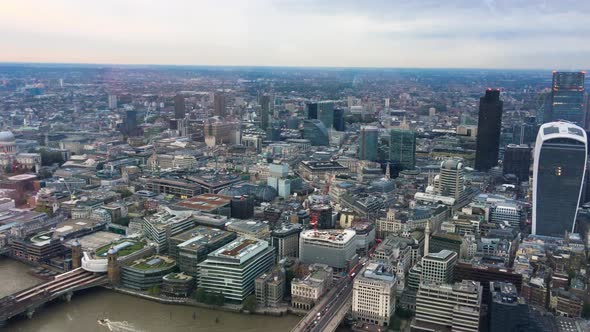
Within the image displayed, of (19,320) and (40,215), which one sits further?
(40,215)

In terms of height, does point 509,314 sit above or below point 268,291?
above

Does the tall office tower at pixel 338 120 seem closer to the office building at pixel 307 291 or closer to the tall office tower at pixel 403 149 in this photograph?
the tall office tower at pixel 403 149

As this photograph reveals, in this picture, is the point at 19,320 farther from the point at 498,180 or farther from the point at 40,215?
the point at 498,180

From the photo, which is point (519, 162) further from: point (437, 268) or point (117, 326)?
point (117, 326)

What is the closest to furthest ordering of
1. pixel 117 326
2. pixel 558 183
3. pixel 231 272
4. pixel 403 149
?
pixel 117 326 → pixel 231 272 → pixel 558 183 → pixel 403 149

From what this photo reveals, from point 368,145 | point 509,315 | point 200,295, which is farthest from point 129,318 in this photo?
point 368,145

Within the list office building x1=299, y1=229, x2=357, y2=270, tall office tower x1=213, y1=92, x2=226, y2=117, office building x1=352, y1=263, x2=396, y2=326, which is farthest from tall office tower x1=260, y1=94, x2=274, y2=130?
office building x1=352, y1=263, x2=396, y2=326

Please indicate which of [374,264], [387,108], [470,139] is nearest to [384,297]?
[374,264]
